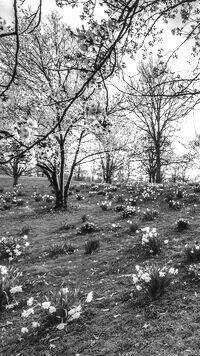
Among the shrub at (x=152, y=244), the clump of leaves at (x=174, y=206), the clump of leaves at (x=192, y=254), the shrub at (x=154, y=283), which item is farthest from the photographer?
the clump of leaves at (x=174, y=206)

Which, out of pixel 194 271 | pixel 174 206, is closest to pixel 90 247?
pixel 194 271

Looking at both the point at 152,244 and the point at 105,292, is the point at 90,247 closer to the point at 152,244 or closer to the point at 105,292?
the point at 152,244

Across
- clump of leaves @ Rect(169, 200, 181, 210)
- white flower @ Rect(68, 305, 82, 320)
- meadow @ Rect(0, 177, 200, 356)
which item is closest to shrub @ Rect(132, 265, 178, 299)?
meadow @ Rect(0, 177, 200, 356)

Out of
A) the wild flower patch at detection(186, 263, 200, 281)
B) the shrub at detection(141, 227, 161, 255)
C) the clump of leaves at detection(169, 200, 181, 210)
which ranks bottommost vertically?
the wild flower patch at detection(186, 263, 200, 281)

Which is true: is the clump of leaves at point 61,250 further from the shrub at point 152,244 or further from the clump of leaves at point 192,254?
the clump of leaves at point 192,254

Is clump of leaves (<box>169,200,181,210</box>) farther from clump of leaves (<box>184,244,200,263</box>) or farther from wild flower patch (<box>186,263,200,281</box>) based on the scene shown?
wild flower patch (<box>186,263,200,281</box>)

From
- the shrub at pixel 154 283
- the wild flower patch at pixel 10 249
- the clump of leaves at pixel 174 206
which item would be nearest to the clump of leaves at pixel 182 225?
the clump of leaves at pixel 174 206

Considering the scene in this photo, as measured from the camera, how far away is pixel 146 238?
6.05m

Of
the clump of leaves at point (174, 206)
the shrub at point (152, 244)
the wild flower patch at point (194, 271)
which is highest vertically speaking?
the clump of leaves at point (174, 206)

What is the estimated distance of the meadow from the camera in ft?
11.1

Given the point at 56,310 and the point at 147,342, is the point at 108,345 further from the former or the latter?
the point at 56,310

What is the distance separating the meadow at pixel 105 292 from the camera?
3394mm

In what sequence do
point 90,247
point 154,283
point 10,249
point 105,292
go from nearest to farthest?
1. point 154,283
2. point 105,292
3. point 90,247
4. point 10,249

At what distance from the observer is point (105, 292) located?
4652 mm
